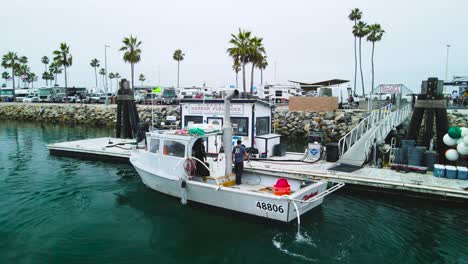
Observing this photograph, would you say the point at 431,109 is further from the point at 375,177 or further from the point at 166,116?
the point at 166,116

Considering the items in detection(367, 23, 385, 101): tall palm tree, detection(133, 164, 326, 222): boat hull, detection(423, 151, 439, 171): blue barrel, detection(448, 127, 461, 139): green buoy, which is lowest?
detection(133, 164, 326, 222): boat hull

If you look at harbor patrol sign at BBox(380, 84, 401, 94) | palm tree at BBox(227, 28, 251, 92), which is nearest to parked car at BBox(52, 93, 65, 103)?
palm tree at BBox(227, 28, 251, 92)

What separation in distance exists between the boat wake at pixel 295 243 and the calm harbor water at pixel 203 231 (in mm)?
27

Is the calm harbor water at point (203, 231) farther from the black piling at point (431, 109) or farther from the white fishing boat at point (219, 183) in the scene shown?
the black piling at point (431, 109)

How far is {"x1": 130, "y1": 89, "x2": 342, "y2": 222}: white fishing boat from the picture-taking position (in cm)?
1029

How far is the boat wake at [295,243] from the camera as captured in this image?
911cm

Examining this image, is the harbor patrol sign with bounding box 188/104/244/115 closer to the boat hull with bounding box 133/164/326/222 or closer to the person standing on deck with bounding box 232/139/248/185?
the person standing on deck with bounding box 232/139/248/185

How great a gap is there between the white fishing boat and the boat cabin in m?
3.95

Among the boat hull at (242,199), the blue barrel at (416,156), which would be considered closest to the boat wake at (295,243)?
the boat hull at (242,199)

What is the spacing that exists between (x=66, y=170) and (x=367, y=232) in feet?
48.9

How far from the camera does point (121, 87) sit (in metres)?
24.5

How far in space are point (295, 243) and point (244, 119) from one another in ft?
28.0

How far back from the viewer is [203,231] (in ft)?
34.4

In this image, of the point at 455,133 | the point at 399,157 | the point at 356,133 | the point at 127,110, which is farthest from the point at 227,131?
the point at 127,110
